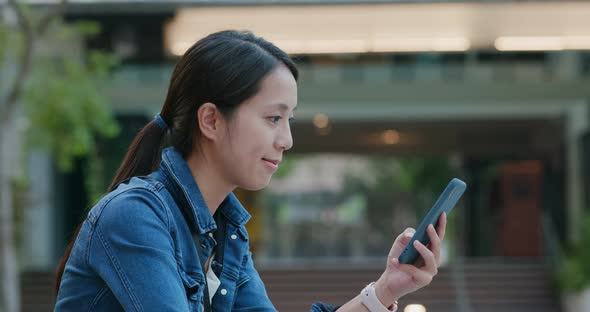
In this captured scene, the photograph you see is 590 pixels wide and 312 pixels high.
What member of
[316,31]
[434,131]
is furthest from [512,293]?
[316,31]

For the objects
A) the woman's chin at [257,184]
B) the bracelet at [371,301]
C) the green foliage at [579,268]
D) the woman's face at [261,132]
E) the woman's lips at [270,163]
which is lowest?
the green foliage at [579,268]

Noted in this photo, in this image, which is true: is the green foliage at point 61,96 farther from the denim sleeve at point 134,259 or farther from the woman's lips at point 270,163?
the denim sleeve at point 134,259

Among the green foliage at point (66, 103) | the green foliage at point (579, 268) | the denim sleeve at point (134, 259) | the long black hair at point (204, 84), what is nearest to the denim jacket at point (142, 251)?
the denim sleeve at point (134, 259)

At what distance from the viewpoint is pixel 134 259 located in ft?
4.36

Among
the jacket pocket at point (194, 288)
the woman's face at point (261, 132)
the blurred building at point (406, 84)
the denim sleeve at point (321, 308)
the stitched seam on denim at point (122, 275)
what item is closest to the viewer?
the stitched seam on denim at point (122, 275)

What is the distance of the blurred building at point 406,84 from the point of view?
1517 cm

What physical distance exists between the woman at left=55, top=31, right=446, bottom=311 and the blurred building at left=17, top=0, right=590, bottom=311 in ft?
42.4

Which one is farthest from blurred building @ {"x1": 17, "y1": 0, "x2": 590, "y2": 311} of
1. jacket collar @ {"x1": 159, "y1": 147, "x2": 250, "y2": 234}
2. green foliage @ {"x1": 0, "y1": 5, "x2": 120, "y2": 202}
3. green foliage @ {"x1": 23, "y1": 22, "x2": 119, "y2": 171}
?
jacket collar @ {"x1": 159, "y1": 147, "x2": 250, "y2": 234}

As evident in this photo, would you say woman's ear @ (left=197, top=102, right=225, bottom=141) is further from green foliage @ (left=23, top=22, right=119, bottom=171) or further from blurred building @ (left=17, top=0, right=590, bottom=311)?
blurred building @ (left=17, top=0, right=590, bottom=311)

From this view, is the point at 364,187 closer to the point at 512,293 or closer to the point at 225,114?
the point at 512,293

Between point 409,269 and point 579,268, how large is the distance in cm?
1257

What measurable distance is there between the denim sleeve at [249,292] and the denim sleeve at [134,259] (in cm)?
36

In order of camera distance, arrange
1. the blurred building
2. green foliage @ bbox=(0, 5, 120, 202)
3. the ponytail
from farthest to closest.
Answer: the blurred building, green foliage @ bbox=(0, 5, 120, 202), the ponytail

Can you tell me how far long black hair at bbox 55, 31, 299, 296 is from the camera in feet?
4.99
